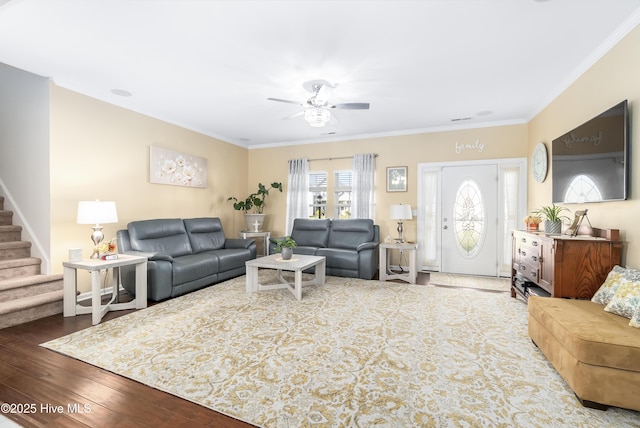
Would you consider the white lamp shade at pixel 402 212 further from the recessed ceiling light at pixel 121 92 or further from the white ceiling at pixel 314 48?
the recessed ceiling light at pixel 121 92

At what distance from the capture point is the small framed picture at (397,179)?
571 centimetres

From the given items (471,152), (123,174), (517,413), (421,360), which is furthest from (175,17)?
(471,152)

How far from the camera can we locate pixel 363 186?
19.4 ft

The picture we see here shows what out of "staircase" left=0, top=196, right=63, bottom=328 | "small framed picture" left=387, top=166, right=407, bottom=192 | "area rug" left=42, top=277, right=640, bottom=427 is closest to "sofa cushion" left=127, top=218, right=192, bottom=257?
"staircase" left=0, top=196, right=63, bottom=328

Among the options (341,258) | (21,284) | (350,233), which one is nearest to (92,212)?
(21,284)

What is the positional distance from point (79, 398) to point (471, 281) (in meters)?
5.04

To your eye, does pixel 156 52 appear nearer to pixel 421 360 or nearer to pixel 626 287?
pixel 421 360

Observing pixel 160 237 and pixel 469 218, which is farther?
pixel 469 218

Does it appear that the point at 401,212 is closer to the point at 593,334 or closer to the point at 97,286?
the point at 593,334

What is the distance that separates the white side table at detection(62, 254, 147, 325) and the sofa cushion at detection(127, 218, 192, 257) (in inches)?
22.3

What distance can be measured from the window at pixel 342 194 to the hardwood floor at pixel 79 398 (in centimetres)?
475

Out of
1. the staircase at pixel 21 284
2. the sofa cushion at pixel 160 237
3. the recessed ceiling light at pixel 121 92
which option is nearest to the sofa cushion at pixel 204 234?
the sofa cushion at pixel 160 237

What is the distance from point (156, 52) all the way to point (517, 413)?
4125 millimetres

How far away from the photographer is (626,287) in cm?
207
